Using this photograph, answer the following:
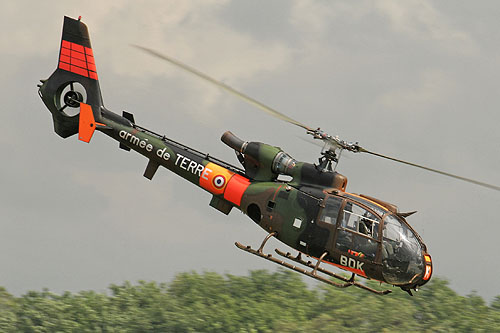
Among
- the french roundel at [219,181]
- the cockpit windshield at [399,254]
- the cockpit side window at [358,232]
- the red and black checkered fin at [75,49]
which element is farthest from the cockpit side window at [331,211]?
the red and black checkered fin at [75,49]

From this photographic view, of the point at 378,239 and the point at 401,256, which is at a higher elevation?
the point at 378,239

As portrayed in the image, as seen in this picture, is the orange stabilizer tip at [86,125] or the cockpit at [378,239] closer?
the cockpit at [378,239]

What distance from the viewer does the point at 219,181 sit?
28219 mm

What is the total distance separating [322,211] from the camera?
2606cm

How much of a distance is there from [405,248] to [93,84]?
14205mm

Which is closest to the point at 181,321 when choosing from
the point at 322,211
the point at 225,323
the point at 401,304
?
the point at 225,323

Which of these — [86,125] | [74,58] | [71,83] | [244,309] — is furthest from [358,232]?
[244,309]

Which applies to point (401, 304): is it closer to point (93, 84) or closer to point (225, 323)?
point (225, 323)

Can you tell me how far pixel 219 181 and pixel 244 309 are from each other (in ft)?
119

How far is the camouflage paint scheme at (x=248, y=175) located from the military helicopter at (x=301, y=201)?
0.11 ft

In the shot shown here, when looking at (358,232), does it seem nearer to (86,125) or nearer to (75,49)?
(86,125)

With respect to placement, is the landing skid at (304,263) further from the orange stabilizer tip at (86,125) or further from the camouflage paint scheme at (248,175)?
the orange stabilizer tip at (86,125)

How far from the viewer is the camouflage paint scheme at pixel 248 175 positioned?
1020 inches

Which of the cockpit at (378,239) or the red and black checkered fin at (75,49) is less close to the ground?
the red and black checkered fin at (75,49)
